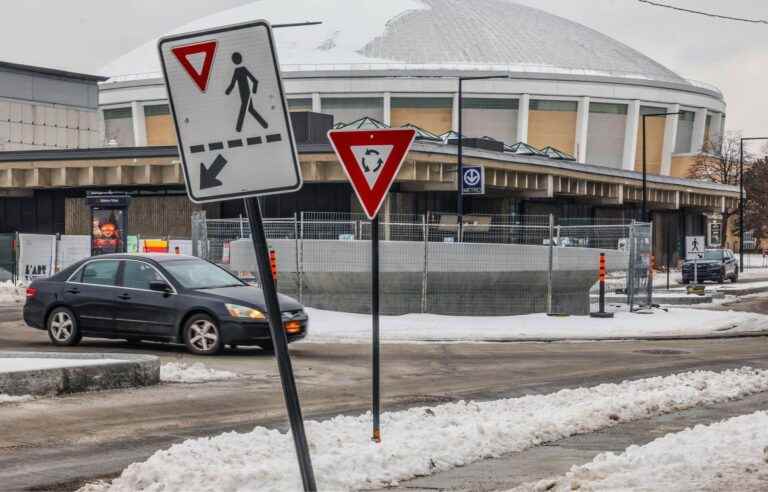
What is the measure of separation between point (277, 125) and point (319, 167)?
174ft

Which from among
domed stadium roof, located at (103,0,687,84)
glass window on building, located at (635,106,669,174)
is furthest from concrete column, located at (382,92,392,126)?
glass window on building, located at (635,106,669,174)

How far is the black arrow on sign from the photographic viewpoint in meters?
6.57

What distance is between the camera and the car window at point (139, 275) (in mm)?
20155

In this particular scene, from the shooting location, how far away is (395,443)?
377 inches

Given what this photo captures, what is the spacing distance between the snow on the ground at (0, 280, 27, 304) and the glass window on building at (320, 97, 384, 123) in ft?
191

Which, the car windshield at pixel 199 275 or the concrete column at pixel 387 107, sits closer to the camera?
the car windshield at pixel 199 275

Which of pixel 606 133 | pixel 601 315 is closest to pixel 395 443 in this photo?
pixel 601 315

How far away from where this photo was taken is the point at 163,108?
99188 mm

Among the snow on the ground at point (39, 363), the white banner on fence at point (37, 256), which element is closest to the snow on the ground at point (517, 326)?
the snow on the ground at point (39, 363)

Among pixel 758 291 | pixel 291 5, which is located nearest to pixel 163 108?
pixel 291 5

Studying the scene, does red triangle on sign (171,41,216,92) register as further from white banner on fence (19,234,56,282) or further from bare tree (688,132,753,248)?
bare tree (688,132,753,248)

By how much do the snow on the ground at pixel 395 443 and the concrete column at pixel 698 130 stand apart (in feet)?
335

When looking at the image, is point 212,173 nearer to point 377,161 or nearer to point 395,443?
point 377,161

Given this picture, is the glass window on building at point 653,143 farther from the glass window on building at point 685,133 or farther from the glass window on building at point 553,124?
the glass window on building at point 553,124
